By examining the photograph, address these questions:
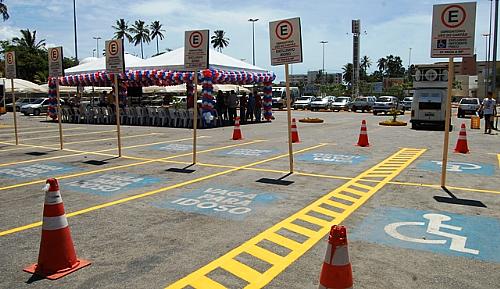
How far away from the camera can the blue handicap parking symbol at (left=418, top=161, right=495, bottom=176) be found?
9.77m

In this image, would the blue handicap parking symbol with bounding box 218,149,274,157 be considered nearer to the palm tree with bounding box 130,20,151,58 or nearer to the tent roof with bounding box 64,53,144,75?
the tent roof with bounding box 64,53,144,75

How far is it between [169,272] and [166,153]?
8.90 metres

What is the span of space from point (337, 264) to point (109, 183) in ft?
20.5

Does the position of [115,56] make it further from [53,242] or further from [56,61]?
[53,242]

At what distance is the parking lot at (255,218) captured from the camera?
435 centimetres

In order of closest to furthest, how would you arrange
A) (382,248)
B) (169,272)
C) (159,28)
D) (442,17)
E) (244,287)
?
(244,287) → (169,272) → (382,248) → (442,17) → (159,28)

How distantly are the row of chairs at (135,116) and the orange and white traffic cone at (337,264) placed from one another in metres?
20.0

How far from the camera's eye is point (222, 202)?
712 cm

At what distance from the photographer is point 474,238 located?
5.37m

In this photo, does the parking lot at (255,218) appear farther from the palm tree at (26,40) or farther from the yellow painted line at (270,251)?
the palm tree at (26,40)

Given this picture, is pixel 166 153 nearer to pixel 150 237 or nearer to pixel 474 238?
pixel 150 237

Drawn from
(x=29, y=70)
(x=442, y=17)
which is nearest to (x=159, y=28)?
(x=29, y=70)

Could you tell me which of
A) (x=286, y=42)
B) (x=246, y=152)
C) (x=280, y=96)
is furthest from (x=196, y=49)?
(x=280, y=96)

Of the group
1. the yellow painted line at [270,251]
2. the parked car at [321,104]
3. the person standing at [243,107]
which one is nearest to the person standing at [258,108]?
the person standing at [243,107]
